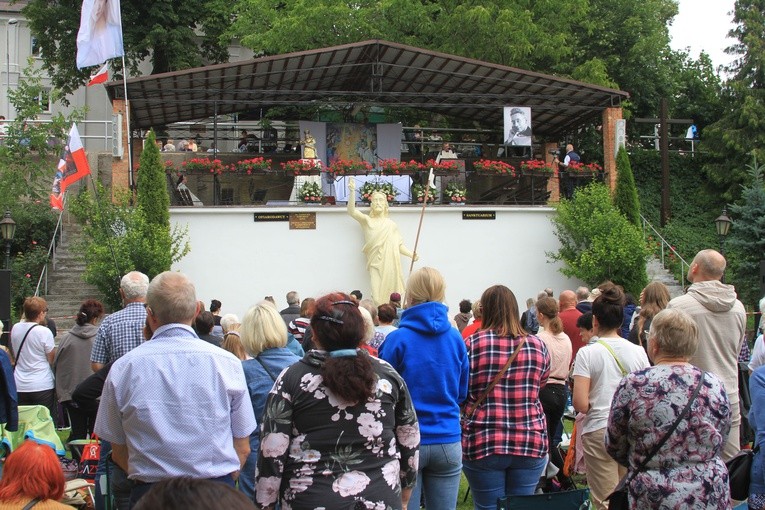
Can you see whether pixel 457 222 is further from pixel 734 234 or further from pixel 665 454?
pixel 665 454

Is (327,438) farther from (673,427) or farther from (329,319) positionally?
(673,427)

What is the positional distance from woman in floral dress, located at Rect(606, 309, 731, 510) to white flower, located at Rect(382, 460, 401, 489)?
122cm

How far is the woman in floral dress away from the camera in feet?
14.5

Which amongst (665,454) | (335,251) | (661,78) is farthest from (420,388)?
(661,78)

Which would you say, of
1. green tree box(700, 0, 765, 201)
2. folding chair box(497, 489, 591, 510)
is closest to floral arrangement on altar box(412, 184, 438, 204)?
green tree box(700, 0, 765, 201)

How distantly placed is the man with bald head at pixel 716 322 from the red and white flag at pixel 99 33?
15.5m

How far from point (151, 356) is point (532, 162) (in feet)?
57.8

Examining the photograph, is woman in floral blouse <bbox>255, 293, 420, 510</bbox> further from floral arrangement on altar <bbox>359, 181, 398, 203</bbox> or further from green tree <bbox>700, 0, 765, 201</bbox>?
green tree <bbox>700, 0, 765, 201</bbox>

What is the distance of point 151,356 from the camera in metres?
4.20

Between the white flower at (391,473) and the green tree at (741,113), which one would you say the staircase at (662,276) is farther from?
the white flower at (391,473)

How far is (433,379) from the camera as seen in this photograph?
5.27 m

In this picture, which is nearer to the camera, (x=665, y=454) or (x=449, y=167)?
(x=665, y=454)

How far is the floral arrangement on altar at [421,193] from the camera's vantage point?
67.2 feet

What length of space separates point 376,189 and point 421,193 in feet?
3.29
